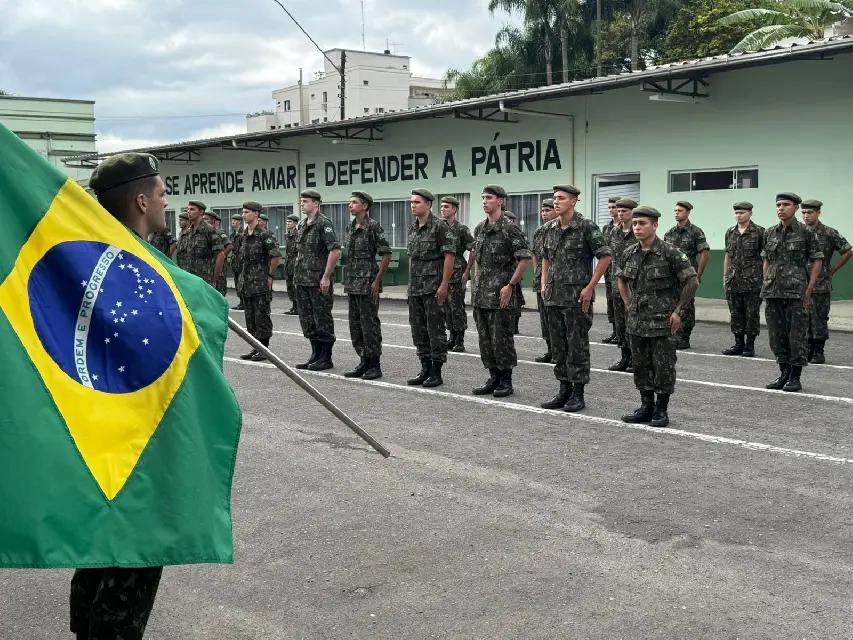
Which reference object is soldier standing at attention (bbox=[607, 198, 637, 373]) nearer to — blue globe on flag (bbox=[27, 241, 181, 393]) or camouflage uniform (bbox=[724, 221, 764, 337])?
camouflage uniform (bbox=[724, 221, 764, 337])

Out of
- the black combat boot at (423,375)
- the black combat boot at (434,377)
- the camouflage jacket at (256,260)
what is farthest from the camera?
the camouflage jacket at (256,260)

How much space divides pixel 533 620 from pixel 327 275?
24.1 feet

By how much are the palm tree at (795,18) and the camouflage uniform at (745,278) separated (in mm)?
20052

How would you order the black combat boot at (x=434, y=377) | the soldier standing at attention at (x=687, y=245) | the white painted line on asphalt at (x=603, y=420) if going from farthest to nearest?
the soldier standing at attention at (x=687, y=245) → the black combat boot at (x=434, y=377) → the white painted line on asphalt at (x=603, y=420)

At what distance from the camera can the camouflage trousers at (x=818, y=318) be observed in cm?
1166

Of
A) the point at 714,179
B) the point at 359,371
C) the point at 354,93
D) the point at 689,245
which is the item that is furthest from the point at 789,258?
the point at 354,93

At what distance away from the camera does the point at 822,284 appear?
11781mm

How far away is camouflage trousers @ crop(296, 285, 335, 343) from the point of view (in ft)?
37.4

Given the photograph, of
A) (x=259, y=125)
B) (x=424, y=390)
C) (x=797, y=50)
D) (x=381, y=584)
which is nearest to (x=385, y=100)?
(x=259, y=125)

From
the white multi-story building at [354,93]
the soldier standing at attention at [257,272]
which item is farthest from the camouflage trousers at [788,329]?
the white multi-story building at [354,93]

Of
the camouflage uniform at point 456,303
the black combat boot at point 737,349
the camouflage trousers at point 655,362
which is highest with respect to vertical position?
the camouflage uniform at point 456,303

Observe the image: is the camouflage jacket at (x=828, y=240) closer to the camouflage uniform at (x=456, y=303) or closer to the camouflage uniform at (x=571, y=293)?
the camouflage uniform at (x=571, y=293)

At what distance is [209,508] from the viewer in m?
2.92

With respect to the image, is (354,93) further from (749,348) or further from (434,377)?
(434,377)
